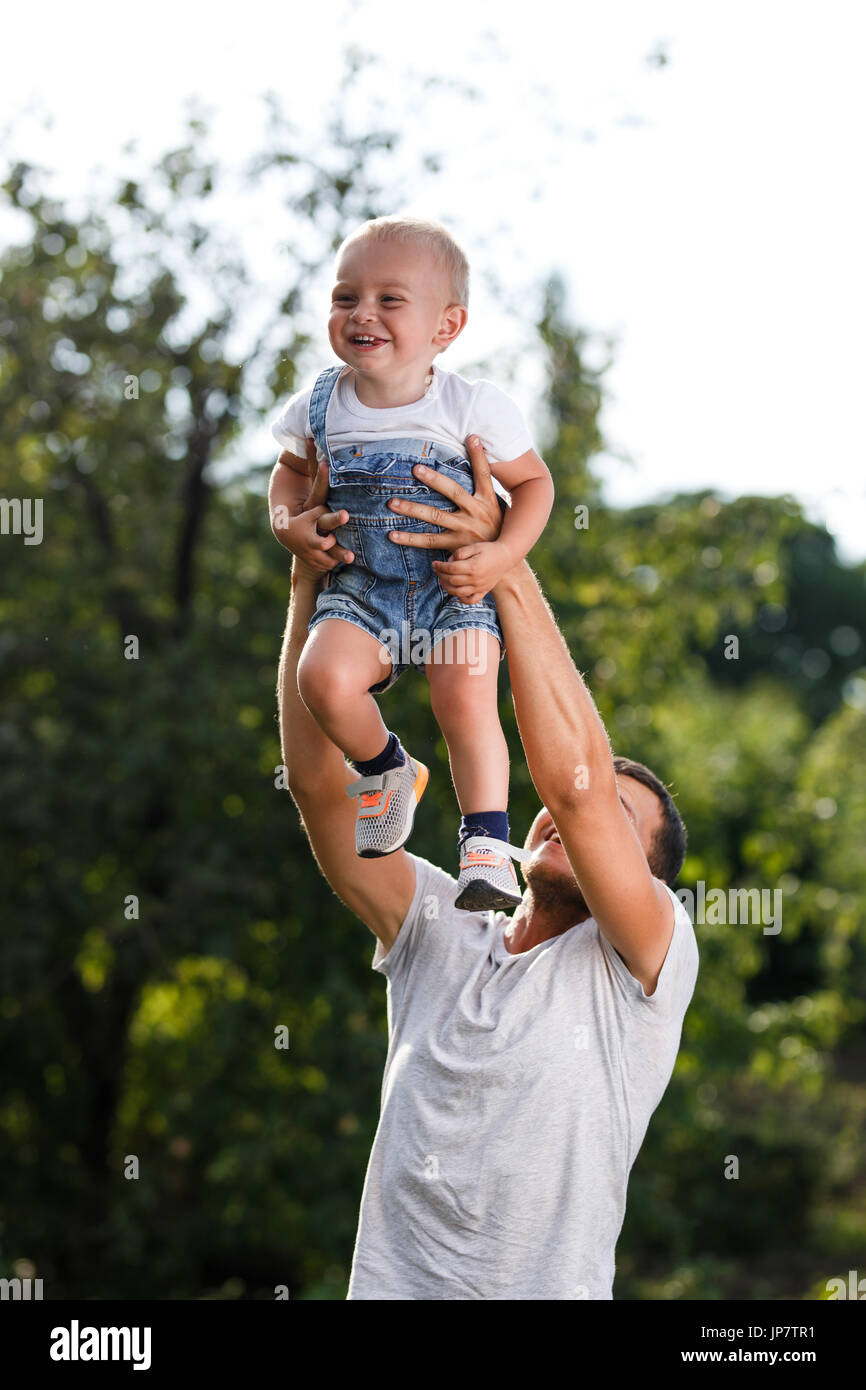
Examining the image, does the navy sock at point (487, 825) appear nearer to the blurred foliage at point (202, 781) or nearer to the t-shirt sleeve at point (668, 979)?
the t-shirt sleeve at point (668, 979)

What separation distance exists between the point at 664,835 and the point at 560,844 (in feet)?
0.77

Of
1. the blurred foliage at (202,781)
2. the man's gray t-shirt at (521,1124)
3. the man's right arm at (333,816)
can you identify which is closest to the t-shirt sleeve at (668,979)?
the man's gray t-shirt at (521,1124)

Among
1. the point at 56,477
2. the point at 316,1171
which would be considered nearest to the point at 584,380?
the point at 56,477

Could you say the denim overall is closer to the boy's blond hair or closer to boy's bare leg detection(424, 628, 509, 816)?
boy's bare leg detection(424, 628, 509, 816)

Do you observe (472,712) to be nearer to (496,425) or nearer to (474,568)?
(474,568)

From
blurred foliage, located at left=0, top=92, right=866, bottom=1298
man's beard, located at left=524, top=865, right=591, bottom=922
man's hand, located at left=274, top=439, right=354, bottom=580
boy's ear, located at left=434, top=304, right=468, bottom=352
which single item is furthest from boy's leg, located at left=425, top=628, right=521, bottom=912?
blurred foliage, located at left=0, top=92, right=866, bottom=1298

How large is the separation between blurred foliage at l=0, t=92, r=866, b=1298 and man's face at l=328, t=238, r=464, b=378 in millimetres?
3323

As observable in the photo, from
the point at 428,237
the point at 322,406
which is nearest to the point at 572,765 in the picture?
the point at 322,406

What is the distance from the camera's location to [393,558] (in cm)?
227

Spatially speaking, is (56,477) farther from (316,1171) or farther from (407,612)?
(407,612)

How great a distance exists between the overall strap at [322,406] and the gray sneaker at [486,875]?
653 mm

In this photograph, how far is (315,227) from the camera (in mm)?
6152

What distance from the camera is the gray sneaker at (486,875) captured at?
216 cm
